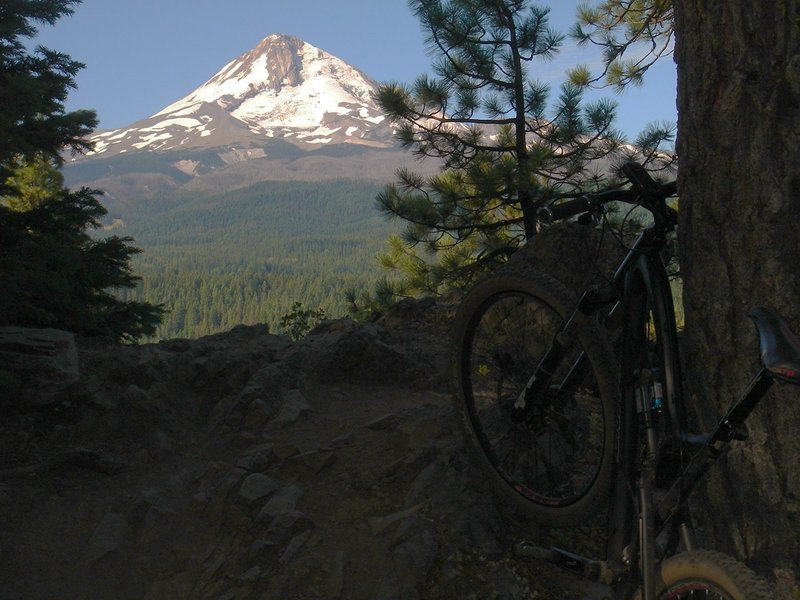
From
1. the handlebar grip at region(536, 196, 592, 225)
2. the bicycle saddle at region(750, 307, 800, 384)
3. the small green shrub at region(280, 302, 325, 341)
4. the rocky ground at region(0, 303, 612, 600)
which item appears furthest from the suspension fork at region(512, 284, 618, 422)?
the small green shrub at region(280, 302, 325, 341)

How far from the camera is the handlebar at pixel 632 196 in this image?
2.60 m

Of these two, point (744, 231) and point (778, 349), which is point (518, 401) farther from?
point (778, 349)

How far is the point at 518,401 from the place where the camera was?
311 centimetres

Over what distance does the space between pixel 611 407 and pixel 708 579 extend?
78 cm

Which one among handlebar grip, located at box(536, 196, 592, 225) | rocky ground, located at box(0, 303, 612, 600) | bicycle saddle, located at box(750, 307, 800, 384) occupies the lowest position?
rocky ground, located at box(0, 303, 612, 600)

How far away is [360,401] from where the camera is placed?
513 centimetres

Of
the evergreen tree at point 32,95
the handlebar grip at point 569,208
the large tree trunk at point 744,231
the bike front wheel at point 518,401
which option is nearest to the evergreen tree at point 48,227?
the evergreen tree at point 32,95

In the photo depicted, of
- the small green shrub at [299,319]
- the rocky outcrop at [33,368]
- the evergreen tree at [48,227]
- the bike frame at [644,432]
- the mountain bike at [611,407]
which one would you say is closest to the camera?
the mountain bike at [611,407]

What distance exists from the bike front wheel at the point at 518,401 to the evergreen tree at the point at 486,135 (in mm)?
7048

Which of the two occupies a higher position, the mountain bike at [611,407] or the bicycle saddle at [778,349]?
the bicycle saddle at [778,349]

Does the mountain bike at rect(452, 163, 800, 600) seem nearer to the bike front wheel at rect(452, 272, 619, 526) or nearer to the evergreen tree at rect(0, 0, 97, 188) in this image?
the bike front wheel at rect(452, 272, 619, 526)

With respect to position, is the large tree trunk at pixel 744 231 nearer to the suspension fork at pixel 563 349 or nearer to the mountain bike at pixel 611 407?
the mountain bike at pixel 611 407

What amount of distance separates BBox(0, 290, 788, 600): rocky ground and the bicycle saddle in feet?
5.10

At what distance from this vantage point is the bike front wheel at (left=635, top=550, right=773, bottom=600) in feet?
5.58
